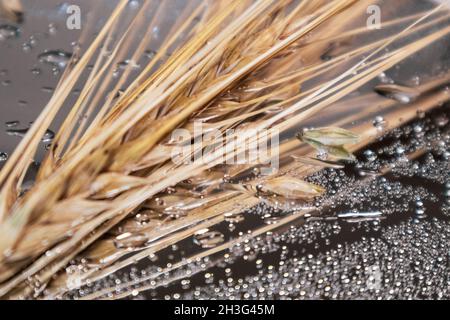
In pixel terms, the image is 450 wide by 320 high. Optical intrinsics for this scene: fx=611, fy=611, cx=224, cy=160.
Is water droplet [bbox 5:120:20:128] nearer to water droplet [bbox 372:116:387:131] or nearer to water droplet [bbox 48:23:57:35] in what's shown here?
water droplet [bbox 48:23:57:35]

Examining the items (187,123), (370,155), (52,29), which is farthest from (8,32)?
(370,155)

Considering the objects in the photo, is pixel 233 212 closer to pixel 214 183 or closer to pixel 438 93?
pixel 214 183

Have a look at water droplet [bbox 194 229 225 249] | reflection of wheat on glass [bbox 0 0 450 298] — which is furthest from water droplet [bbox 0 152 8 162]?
water droplet [bbox 194 229 225 249]

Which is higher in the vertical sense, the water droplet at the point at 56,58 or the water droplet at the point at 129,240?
the water droplet at the point at 56,58

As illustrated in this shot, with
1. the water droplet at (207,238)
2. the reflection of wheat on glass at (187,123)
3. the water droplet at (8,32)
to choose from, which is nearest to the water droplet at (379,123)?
the reflection of wheat on glass at (187,123)

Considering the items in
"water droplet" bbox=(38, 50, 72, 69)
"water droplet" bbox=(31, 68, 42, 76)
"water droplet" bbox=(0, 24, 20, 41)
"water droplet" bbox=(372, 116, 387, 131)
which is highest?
"water droplet" bbox=(0, 24, 20, 41)

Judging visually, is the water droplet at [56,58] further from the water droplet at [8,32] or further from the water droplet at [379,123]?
the water droplet at [379,123]
